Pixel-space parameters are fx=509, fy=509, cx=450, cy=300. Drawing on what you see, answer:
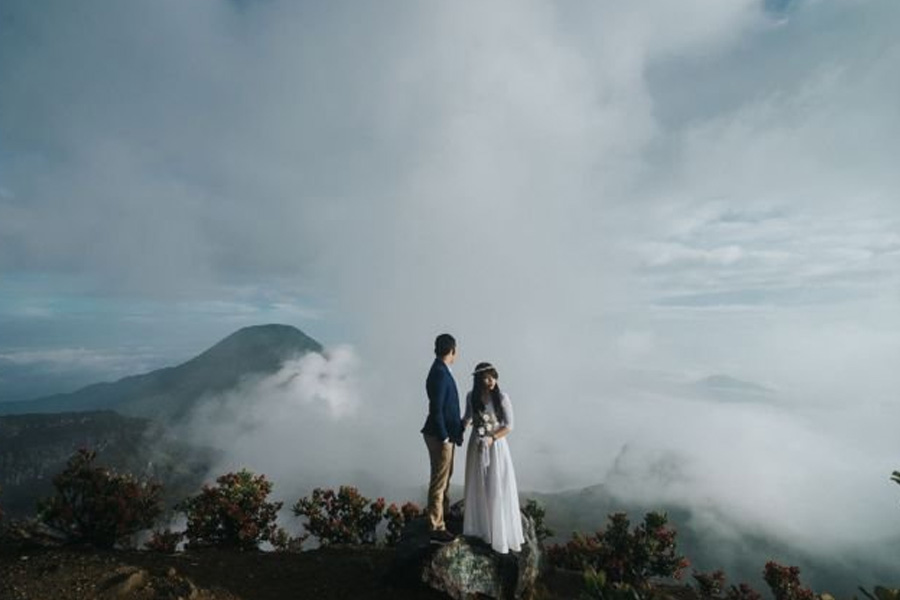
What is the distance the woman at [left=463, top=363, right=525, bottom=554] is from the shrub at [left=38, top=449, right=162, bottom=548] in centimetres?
796

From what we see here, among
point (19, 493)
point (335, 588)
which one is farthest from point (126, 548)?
point (19, 493)

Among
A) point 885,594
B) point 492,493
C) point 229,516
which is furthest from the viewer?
point 229,516

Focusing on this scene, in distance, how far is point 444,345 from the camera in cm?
973

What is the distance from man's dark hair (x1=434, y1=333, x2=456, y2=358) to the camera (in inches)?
383

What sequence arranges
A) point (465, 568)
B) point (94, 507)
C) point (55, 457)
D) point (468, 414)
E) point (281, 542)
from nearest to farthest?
point (465, 568), point (468, 414), point (94, 507), point (281, 542), point (55, 457)

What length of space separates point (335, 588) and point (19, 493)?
20474 cm

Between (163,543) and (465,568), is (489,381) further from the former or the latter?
(163,543)

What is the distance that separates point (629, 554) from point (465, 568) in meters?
5.68

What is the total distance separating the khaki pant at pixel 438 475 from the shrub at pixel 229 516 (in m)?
5.15

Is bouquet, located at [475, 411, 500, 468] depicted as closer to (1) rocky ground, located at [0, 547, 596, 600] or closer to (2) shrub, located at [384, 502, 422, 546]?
(1) rocky ground, located at [0, 547, 596, 600]

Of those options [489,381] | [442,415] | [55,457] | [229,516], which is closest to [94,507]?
[229,516]

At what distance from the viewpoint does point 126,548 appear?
11648 mm

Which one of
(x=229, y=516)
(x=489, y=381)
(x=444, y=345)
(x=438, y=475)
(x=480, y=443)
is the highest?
(x=444, y=345)

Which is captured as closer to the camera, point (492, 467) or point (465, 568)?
point (465, 568)
